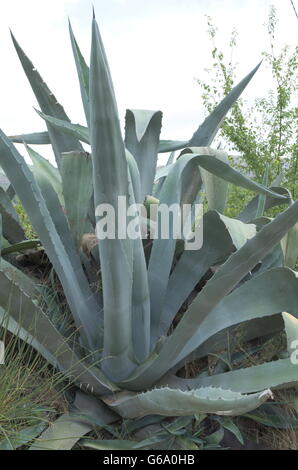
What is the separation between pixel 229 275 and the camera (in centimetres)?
118

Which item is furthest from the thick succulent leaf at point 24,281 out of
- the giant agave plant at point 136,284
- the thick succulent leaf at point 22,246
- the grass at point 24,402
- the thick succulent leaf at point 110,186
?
the thick succulent leaf at point 110,186

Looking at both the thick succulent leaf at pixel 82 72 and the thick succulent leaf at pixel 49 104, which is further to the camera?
the thick succulent leaf at pixel 49 104

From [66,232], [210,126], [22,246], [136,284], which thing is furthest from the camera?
[210,126]

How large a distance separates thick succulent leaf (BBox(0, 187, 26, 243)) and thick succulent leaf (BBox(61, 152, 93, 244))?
14.0 inches

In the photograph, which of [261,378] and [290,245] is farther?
[290,245]

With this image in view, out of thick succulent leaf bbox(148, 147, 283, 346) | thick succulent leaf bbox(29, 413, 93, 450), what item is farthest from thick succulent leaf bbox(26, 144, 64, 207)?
thick succulent leaf bbox(29, 413, 93, 450)

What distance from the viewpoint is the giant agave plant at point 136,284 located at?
→ 1.13 m

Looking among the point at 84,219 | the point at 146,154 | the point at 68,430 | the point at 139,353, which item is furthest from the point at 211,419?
the point at 146,154

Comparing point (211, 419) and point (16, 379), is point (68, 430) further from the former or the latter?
point (211, 419)

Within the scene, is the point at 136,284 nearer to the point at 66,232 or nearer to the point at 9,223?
the point at 66,232

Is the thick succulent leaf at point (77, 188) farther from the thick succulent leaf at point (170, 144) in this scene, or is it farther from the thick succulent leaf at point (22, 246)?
the thick succulent leaf at point (170, 144)

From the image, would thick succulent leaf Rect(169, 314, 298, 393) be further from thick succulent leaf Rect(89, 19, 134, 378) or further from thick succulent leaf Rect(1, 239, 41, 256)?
thick succulent leaf Rect(1, 239, 41, 256)

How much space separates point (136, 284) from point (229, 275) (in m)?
0.29

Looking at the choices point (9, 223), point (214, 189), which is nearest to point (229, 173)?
point (214, 189)
